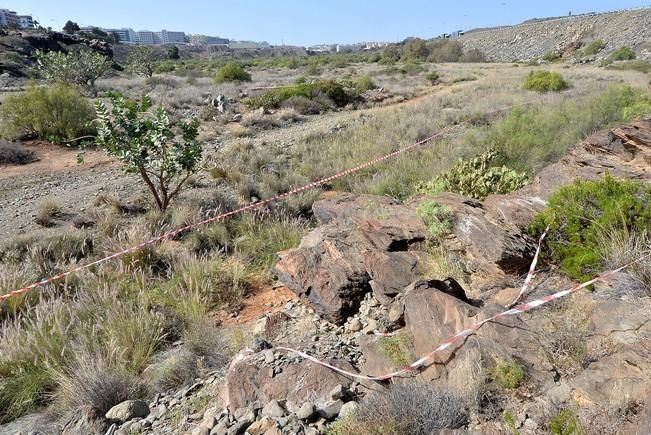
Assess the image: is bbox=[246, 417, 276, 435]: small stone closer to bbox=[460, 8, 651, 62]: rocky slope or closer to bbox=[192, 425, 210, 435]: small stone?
bbox=[192, 425, 210, 435]: small stone

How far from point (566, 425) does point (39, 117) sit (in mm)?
16140

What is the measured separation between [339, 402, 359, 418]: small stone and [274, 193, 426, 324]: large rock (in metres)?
1.47

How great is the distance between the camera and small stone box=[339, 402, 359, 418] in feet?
8.72

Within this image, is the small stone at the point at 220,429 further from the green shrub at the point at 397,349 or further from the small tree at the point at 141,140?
the small tree at the point at 141,140

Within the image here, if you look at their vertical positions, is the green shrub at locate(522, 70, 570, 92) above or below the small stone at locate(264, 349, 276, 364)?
above

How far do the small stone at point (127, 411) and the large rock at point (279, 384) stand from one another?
0.77 m

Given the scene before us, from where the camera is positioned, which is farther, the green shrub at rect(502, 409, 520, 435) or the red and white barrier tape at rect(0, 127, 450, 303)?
the red and white barrier tape at rect(0, 127, 450, 303)

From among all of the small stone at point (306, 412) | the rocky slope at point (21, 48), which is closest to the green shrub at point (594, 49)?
the rocky slope at point (21, 48)

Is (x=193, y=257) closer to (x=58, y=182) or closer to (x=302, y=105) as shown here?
(x=58, y=182)

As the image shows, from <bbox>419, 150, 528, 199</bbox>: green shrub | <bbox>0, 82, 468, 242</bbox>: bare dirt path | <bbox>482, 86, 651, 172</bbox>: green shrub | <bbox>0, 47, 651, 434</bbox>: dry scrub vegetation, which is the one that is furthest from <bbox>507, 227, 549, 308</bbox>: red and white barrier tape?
<bbox>0, 82, 468, 242</bbox>: bare dirt path

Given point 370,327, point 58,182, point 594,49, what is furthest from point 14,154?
point 594,49

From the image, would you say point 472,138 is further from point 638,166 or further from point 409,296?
point 409,296

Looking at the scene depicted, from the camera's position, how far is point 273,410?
2.80m

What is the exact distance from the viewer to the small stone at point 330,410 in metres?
2.72
